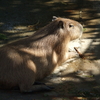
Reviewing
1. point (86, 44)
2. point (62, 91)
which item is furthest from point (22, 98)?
point (86, 44)

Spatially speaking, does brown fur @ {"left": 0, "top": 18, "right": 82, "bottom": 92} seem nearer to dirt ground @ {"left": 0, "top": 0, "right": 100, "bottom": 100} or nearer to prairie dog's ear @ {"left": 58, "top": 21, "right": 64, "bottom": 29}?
prairie dog's ear @ {"left": 58, "top": 21, "right": 64, "bottom": 29}

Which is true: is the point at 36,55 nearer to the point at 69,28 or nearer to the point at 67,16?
the point at 69,28

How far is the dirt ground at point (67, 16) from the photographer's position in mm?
3648

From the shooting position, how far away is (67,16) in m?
6.26

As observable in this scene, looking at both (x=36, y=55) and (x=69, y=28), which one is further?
(x=69, y=28)

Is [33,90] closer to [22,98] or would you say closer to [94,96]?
[22,98]

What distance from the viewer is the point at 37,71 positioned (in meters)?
4.04

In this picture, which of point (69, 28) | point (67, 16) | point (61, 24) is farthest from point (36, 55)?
point (67, 16)

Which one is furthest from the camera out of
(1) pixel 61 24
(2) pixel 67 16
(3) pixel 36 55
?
(2) pixel 67 16

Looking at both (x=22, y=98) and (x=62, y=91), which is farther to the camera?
(x=62, y=91)

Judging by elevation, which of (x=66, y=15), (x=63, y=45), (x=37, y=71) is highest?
(x=66, y=15)

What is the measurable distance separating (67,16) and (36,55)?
8.07ft

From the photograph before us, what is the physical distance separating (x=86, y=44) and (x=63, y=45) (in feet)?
2.47

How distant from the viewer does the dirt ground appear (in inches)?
144
